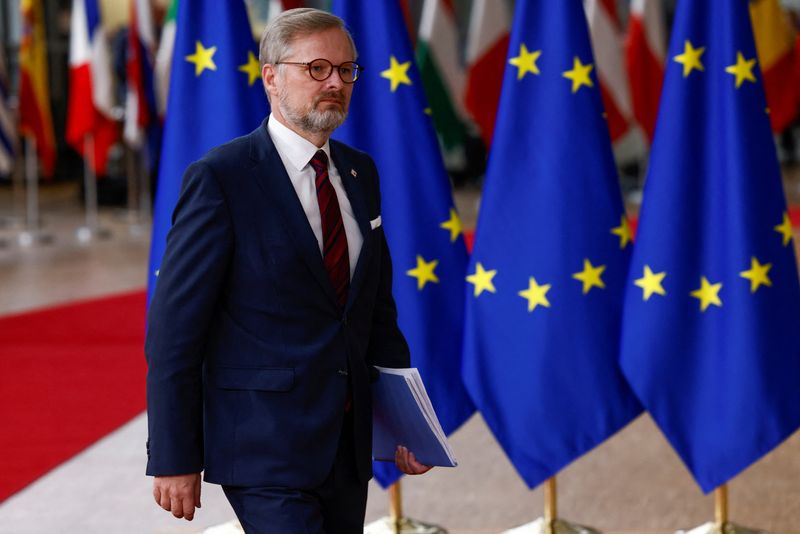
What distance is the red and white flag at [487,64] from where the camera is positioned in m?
8.77

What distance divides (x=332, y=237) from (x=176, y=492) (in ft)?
1.82

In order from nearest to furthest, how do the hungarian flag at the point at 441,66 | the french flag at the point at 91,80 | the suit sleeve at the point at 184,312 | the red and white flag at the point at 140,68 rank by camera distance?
the suit sleeve at the point at 184,312, the hungarian flag at the point at 441,66, the red and white flag at the point at 140,68, the french flag at the point at 91,80

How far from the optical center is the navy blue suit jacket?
2311 mm

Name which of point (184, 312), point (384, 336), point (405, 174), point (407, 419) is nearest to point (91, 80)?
point (405, 174)

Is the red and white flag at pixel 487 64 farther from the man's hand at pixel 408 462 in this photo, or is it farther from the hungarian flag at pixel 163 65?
the man's hand at pixel 408 462

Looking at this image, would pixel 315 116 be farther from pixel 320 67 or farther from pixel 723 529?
pixel 723 529

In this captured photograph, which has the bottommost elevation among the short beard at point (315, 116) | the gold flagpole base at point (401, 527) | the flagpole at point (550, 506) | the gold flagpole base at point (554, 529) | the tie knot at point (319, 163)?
the gold flagpole base at point (401, 527)

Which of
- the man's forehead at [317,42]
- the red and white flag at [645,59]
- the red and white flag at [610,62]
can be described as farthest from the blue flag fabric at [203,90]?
the red and white flag at [645,59]

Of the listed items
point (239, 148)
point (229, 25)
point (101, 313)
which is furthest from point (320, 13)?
point (101, 313)

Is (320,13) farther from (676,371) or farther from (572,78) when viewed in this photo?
(676,371)

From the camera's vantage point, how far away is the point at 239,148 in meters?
2.41

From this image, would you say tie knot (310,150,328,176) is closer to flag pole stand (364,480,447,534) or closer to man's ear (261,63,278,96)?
man's ear (261,63,278,96)

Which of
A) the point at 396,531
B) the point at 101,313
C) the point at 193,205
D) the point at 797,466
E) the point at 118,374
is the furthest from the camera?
the point at 101,313

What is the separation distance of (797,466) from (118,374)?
339 centimetres
